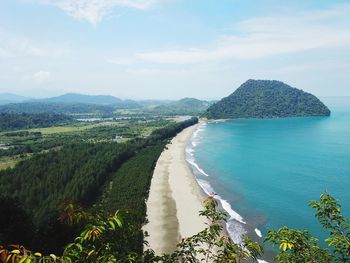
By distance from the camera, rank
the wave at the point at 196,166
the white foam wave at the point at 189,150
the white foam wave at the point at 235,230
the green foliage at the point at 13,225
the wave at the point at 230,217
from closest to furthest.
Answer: the green foliage at the point at 13,225 < the white foam wave at the point at 235,230 < the wave at the point at 230,217 < the wave at the point at 196,166 < the white foam wave at the point at 189,150

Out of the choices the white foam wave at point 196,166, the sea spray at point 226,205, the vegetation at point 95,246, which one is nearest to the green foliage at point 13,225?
the sea spray at point 226,205

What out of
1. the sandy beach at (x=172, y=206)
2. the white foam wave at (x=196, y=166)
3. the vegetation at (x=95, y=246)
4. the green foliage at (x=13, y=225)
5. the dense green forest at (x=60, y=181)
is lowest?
the sandy beach at (x=172, y=206)

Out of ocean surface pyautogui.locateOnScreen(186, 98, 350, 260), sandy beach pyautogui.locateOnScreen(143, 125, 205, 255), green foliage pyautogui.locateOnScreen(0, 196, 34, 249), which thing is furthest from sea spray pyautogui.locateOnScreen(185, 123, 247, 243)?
green foliage pyautogui.locateOnScreen(0, 196, 34, 249)

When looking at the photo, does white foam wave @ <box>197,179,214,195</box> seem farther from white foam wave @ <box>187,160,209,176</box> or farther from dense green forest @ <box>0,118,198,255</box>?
dense green forest @ <box>0,118,198,255</box>

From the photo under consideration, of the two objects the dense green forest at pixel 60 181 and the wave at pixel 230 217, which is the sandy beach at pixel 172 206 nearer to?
the wave at pixel 230 217

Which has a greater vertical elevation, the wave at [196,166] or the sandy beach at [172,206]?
the wave at [196,166]

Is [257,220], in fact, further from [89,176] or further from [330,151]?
[330,151]

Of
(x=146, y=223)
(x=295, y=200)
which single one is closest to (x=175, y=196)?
(x=146, y=223)
